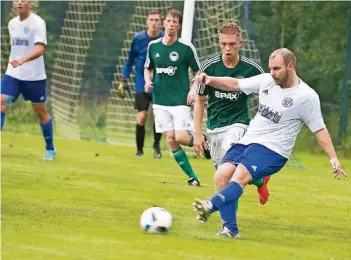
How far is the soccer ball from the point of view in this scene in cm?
908

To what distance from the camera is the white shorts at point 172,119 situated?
43.3 ft

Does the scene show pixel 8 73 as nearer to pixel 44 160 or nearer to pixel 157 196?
pixel 44 160

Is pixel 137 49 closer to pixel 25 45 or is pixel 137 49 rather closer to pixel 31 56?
pixel 25 45

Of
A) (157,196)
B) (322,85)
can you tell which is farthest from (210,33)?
(157,196)

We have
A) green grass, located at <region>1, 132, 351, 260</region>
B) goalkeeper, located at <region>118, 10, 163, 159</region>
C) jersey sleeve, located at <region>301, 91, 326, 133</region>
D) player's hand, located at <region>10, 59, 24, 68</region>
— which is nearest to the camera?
green grass, located at <region>1, 132, 351, 260</region>

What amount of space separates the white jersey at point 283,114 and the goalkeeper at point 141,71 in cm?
731

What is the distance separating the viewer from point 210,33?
19.1 m

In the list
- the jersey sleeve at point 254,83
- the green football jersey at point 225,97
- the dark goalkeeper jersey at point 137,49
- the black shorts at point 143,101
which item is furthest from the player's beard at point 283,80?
the black shorts at point 143,101

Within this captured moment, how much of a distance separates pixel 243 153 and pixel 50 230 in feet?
5.60

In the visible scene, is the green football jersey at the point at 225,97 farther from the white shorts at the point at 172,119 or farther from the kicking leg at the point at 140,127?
the kicking leg at the point at 140,127

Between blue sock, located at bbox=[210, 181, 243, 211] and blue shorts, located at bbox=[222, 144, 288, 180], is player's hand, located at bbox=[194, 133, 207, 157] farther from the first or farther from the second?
blue sock, located at bbox=[210, 181, 243, 211]

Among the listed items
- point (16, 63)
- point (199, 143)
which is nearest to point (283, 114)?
point (199, 143)

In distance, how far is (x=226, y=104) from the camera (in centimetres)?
1021

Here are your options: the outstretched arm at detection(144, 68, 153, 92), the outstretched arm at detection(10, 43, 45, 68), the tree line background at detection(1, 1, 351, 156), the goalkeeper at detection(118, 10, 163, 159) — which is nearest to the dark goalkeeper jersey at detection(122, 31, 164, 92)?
the goalkeeper at detection(118, 10, 163, 159)
